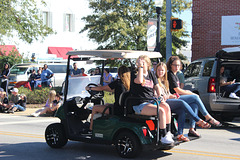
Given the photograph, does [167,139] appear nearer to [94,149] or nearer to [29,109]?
[94,149]

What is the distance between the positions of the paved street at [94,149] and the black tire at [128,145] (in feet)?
0.97

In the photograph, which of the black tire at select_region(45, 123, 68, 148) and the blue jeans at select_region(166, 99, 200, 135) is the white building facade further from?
the blue jeans at select_region(166, 99, 200, 135)

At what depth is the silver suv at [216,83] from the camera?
11.7 meters

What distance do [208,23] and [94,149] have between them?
15547mm

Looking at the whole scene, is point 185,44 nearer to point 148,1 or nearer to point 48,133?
point 148,1

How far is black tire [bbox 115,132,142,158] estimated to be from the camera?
7340 millimetres

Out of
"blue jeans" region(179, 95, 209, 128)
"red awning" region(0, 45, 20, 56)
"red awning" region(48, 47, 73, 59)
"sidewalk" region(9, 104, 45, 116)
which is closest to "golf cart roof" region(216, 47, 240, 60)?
"blue jeans" region(179, 95, 209, 128)

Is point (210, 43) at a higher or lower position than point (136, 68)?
higher

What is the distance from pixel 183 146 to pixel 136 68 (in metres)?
2.35

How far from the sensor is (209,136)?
416 inches

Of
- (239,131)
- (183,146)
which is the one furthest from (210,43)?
(183,146)

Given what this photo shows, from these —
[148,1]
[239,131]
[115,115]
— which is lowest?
[239,131]

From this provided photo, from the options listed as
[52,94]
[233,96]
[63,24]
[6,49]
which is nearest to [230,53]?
[233,96]

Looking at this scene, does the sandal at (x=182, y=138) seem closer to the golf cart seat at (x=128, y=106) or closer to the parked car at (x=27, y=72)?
the golf cart seat at (x=128, y=106)
